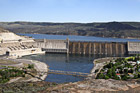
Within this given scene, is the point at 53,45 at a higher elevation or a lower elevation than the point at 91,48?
higher

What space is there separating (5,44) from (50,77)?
36.5 metres

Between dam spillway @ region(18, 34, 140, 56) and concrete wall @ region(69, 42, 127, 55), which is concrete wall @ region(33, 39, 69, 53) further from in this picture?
concrete wall @ region(69, 42, 127, 55)

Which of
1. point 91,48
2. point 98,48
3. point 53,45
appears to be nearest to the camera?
point 98,48

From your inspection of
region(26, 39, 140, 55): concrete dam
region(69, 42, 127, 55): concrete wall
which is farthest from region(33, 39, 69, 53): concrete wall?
region(69, 42, 127, 55): concrete wall

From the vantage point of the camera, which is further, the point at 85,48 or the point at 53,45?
the point at 53,45

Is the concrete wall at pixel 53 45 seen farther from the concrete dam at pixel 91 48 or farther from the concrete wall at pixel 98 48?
the concrete wall at pixel 98 48

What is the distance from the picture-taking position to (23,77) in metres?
36.5

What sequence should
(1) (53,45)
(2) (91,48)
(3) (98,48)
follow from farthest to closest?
(1) (53,45), (2) (91,48), (3) (98,48)

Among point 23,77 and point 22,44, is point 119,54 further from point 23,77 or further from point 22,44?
point 23,77

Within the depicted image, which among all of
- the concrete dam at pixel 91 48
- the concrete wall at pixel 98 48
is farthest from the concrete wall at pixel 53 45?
the concrete wall at pixel 98 48

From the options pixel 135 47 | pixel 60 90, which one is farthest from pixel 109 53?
pixel 60 90

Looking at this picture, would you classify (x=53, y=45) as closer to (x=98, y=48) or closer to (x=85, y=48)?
(x=85, y=48)

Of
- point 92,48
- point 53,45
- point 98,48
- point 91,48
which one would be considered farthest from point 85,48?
point 53,45

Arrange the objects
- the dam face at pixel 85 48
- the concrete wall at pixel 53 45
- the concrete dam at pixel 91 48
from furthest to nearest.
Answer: the concrete wall at pixel 53 45
the dam face at pixel 85 48
the concrete dam at pixel 91 48
